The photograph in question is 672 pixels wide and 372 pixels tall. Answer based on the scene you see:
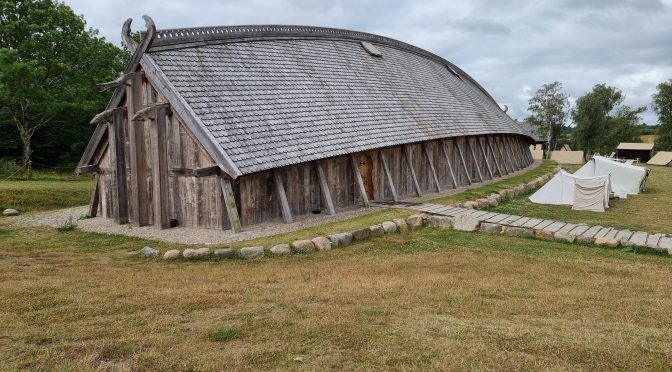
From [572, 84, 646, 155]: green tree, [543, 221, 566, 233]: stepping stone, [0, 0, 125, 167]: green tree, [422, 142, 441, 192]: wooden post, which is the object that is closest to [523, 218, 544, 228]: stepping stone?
[543, 221, 566, 233]: stepping stone

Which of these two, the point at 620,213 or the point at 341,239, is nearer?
the point at 341,239

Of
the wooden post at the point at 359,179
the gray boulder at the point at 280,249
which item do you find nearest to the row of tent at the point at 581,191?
the wooden post at the point at 359,179

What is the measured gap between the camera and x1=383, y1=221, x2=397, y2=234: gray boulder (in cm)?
1300

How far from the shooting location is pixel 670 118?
222ft

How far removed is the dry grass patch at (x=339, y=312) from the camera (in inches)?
182

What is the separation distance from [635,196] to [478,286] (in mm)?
21666

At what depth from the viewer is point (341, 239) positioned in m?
11.7

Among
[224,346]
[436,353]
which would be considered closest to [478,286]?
[436,353]

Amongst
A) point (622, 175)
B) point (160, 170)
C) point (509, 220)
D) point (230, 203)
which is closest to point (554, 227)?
point (509, 220)

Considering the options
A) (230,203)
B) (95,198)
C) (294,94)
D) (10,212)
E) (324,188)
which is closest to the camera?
(230,203)

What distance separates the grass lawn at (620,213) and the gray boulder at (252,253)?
36.1 ft

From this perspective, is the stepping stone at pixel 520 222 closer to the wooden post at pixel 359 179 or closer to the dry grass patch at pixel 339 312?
the dry grass patch at pixel 339 312

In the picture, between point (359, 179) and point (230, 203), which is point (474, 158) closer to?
point (359, 179)

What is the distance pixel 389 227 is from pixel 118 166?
8.87m
